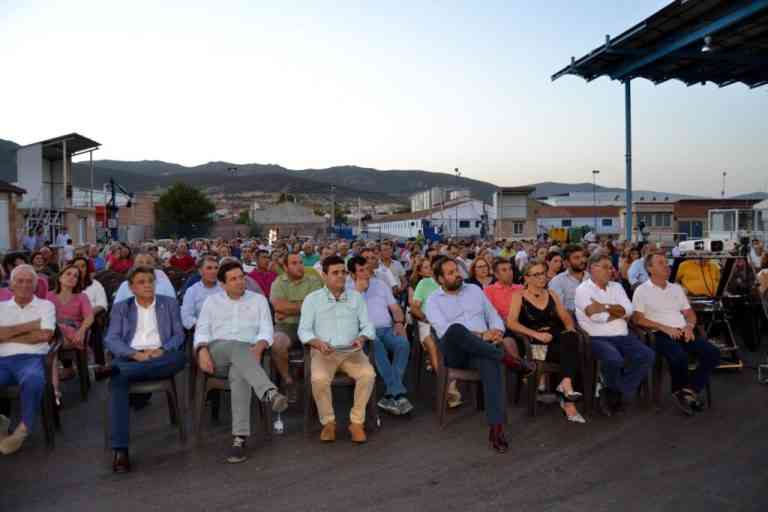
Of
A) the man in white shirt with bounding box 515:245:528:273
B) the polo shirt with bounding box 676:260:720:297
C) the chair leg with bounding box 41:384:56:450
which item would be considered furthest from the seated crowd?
the man in white shirt with bounding box 515:245:528:273

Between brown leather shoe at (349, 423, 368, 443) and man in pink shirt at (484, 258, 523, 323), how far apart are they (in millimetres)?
2035

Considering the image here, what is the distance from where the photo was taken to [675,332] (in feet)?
19.3

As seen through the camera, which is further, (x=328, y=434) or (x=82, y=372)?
(x=82, y=372)

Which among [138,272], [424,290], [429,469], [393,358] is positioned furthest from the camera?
[424,290]

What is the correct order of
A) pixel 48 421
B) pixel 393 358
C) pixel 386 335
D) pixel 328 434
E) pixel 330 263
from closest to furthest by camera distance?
pixel 48 421 < pixel 328 434 < pixel 330 263 < pixel 393 358 < pixel 386 335

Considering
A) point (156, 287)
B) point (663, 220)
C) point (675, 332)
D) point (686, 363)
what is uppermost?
point (663, 220)

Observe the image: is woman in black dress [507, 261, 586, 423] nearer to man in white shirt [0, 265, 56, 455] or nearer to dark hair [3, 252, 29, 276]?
man in white shirt [0, 265, 56, 455]

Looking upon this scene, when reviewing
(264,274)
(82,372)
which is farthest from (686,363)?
(82,372)

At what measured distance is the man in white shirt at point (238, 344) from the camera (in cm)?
470

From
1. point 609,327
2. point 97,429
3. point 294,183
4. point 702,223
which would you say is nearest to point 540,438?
point 609,327

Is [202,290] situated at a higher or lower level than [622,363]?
higher

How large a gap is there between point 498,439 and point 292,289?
9.20ft

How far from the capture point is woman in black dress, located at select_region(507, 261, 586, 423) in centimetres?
545

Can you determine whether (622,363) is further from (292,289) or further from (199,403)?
(199,403)
